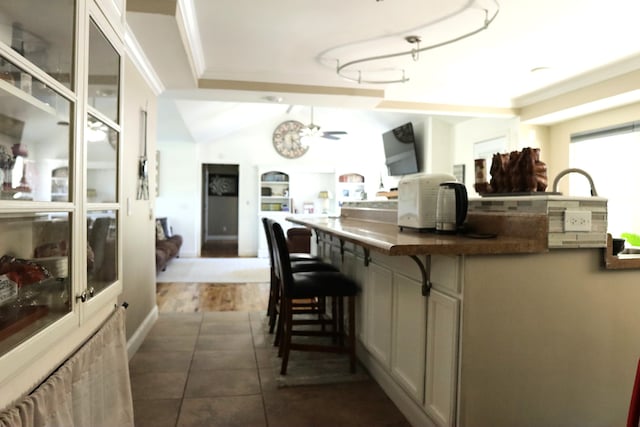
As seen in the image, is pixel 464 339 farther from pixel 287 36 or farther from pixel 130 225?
pixel 287 36

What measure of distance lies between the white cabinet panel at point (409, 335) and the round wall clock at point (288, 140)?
22.8ft

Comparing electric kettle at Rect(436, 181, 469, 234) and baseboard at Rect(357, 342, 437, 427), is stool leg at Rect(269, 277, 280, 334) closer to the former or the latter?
baseboard at Rect(357, 342, 437, 427)

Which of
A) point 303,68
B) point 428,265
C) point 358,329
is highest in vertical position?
point 303,68

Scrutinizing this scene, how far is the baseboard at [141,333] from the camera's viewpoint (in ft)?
9.62

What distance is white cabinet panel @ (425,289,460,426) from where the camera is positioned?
1665 mm

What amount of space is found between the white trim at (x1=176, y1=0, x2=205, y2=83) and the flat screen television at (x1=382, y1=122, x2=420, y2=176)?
174 inches

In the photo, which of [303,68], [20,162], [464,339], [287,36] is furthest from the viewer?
[303,68]

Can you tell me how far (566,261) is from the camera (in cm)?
169

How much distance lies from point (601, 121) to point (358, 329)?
4155 millimetres

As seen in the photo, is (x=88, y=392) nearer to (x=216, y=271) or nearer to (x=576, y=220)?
(x=576, y=220)

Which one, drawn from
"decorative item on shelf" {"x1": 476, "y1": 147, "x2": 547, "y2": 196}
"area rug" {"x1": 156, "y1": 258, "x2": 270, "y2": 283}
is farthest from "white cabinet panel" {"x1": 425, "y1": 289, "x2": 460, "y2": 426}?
"area rug" {"x1": 156, "y1": 258, "x2": 270, "y2": 283}

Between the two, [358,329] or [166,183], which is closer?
[358,329]

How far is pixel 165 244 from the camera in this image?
261 inches

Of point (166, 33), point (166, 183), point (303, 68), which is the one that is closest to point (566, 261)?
point (166, 33)
